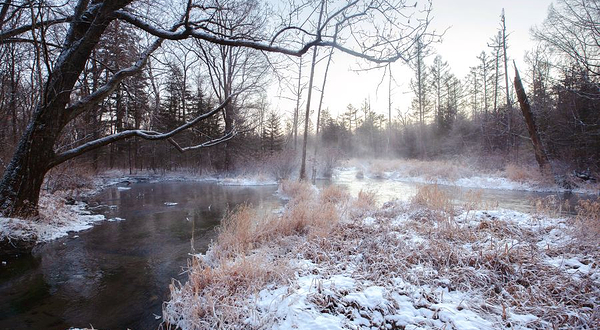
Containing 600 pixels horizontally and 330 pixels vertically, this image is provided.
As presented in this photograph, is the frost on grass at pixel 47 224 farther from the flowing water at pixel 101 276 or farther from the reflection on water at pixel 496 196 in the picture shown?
the reflection on water at pixel 496 196

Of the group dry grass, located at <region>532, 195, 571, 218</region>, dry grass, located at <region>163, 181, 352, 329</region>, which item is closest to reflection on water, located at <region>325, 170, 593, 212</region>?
dry grass, located at <region>532, 195, 571, 218</region>

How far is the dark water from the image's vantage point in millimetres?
3252

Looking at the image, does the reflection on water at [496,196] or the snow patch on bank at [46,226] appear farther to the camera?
the reflection on water at [496,196]

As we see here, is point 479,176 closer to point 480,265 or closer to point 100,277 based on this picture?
point 480,265

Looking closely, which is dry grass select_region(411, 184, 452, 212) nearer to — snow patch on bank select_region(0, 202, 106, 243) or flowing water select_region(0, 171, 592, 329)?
flowing water select_region(0, 171, 592, 329)

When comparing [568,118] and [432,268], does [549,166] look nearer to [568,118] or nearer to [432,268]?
[568,118]

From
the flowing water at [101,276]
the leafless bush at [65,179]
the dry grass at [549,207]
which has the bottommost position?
the flowing water at [101,276]

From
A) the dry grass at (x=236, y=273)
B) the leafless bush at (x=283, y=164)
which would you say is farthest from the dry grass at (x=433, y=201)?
the leafless bush at (x=283, y=164)

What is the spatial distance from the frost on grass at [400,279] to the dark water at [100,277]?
0.77m

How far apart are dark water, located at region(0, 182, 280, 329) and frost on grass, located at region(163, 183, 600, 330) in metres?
0.77

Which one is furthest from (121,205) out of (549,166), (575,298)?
(549,166)

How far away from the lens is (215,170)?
2523cm

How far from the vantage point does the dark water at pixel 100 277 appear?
10.7 ft

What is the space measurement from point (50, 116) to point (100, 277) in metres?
3.04
